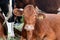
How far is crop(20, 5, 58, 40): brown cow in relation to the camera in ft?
5.13

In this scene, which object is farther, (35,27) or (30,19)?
(35,27)

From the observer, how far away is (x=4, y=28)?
1783mm

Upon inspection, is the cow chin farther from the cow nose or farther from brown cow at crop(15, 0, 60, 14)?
brown cow at crop(15, 0, 60, 14)

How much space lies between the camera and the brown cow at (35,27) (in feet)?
5.13

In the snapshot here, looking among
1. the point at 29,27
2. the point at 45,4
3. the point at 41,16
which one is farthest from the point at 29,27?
the point at 45,4

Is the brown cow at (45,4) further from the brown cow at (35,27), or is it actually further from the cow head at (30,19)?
the cow head at (30,19)

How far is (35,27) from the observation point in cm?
168

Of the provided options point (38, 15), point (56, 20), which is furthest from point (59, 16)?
point (38, 15)

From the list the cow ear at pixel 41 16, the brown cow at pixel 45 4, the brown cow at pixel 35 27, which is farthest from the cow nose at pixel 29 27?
the brown cow at pixel 45 4

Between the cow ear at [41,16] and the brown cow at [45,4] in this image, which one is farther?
the brown cow at [45,4]

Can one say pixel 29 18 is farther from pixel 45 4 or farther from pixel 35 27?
pixel 45 4

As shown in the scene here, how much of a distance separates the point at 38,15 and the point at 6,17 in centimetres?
43

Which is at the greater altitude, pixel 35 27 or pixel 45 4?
pixel 45 4

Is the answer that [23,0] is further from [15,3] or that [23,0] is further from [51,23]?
[51,23]
